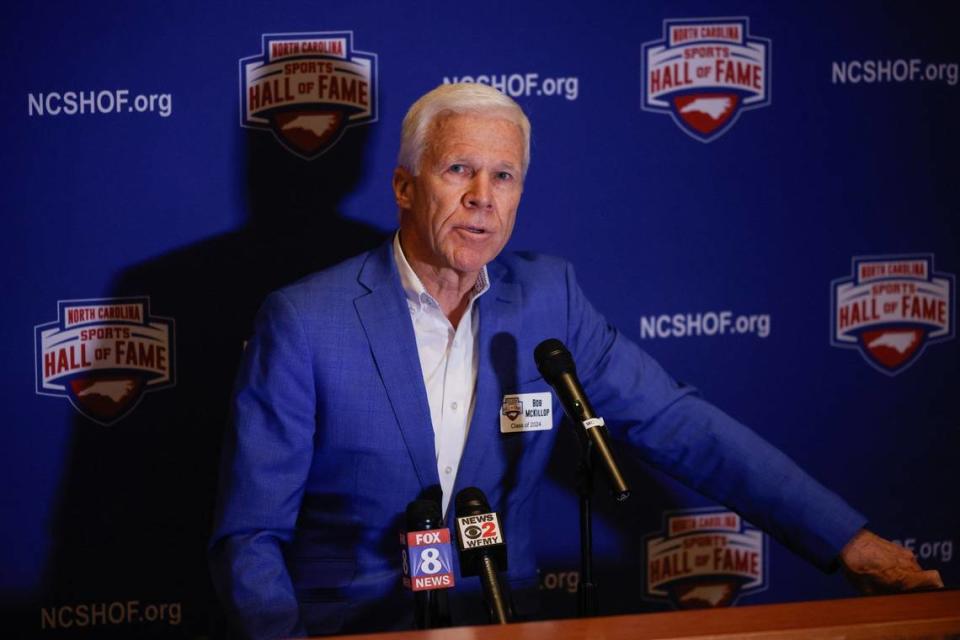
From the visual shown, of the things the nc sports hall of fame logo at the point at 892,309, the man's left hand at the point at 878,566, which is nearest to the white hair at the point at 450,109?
the man's left hand at the point at 878,566

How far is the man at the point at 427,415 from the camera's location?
226cm

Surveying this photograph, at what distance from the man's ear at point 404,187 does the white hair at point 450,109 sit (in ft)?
0.09

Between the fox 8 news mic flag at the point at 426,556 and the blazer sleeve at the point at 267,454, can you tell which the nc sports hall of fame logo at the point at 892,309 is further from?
the fox 8 news mic flag at the point at 426,556

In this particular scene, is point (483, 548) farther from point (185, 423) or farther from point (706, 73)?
point (706, 73)

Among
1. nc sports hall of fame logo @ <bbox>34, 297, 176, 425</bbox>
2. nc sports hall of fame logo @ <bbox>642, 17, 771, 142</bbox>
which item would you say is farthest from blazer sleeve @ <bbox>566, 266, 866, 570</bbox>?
nc sports hall of fame logo @ <bbox>34, 297, 176, 425</bbox>

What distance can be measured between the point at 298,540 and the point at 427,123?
1.00m

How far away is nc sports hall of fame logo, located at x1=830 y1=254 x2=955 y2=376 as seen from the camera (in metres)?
3.14

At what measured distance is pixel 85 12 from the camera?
2705 millimetres

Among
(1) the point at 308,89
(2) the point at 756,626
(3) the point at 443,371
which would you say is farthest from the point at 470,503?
(1) the point at 308,89

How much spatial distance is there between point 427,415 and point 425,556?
66cm

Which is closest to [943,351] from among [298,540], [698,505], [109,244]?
[698,505]

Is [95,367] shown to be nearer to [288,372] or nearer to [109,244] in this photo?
[109,244]

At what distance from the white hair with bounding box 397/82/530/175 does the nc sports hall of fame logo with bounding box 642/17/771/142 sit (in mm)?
710

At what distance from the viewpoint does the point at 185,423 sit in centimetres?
290
